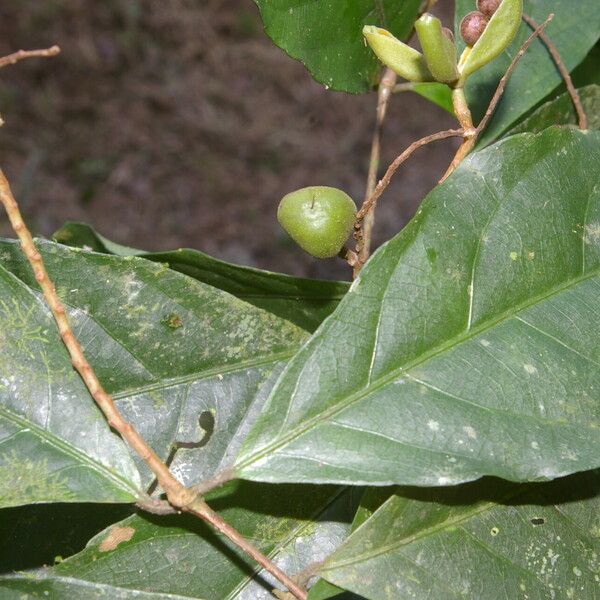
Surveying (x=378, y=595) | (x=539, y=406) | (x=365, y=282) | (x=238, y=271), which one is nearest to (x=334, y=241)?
(x=365, y=282)

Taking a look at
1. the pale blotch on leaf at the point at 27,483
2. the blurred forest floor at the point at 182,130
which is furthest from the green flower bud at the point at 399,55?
the blurred forest floor at the point at 182,130

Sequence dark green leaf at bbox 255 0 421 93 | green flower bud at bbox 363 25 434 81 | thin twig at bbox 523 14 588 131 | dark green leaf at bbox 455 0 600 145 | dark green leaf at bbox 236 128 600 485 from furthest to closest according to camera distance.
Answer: dark green leaf at bbox 455 0 600 145, thin twig at bbox 523 14 588 131, dark green leaf at bbox 255 0 421 93, green flower bud at bbox 363 25 434 81, dark green leaf at bbox 236 128 600 485

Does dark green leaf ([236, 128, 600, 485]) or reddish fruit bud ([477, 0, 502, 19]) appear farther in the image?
reddish fruit bud ([477, 0, 502, 19])

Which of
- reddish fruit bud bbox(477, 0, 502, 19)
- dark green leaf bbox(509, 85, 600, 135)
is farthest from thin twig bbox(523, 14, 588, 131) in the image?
reddish fruit bud bbox(477, 0, 502, 19)

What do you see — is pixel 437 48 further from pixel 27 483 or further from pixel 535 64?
pixel 27 483

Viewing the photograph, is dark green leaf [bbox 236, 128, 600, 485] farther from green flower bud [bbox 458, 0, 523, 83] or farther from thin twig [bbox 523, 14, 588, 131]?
thin twig [bbox 523, 14, 588, 131]

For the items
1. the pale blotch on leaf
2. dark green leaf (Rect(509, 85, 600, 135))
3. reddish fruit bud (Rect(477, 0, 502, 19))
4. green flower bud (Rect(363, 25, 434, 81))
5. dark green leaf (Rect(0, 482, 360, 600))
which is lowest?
dark green leaf (Rect(0, 482, 360, 600))

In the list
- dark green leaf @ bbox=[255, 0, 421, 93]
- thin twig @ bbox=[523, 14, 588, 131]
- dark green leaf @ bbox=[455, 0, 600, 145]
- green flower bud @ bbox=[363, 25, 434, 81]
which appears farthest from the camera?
dark green leaf @ bbox=[455, 0, 600, 145]
